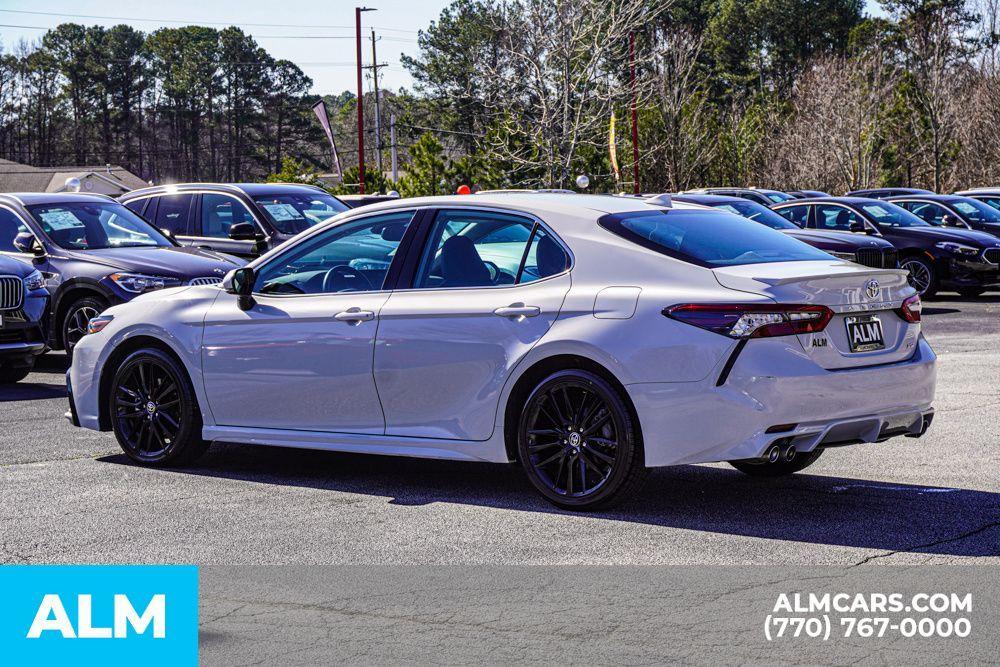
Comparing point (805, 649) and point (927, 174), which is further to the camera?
point (927, 174)

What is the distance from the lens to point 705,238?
7.15 m

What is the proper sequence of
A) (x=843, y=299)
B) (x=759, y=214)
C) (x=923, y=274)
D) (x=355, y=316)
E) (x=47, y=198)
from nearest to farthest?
(x=843, y=299)
(x=355, y=316)
(x=47, y=198)
(x=759, y=214)
(x=923, y=274)

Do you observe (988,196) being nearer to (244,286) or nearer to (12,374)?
(12,374)

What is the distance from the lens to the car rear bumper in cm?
639

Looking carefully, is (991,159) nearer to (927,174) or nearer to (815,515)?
(927,174)

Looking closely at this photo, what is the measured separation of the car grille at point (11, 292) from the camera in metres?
12.8

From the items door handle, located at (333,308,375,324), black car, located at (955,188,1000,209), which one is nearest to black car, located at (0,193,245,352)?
door handle, located at (333,308,375,324)

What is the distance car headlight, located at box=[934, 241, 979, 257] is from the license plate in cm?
1487

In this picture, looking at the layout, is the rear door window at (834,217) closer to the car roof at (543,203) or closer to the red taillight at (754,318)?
the car roof at (543,203)

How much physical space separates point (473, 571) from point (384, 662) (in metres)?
1.27

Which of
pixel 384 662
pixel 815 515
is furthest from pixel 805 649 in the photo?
pixel 815 515

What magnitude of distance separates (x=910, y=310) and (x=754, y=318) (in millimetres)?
1159

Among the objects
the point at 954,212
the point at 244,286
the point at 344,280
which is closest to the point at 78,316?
the point at 244,286

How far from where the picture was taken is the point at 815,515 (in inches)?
269
